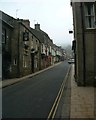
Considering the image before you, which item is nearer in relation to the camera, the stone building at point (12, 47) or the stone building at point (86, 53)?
the stone building at point (86, 53)

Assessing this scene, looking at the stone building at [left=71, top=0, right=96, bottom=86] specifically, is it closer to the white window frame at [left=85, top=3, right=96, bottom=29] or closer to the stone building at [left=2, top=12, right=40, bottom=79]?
the white window frame at [left=85, top=3, right=96, bottom=29]

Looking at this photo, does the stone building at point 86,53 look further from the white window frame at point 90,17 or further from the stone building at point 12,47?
the stone building at point 12,47

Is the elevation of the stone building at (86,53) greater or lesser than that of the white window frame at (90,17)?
lesser

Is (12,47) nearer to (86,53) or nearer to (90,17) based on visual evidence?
(90,17)

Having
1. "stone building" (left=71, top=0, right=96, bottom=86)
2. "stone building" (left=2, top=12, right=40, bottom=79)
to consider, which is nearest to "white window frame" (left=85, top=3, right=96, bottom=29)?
"stone building" (left=71, top=0, right=96, bottom=86)

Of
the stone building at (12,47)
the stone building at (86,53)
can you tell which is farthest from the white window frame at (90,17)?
the stone building at (12,47)

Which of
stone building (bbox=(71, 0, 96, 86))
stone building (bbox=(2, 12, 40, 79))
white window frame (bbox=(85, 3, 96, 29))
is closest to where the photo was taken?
stone building (bbox=(71, 0, 96, 86))

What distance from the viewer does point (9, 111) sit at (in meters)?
10.9

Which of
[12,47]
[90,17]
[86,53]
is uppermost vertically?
[90,17]

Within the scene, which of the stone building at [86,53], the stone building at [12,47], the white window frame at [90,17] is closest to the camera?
the stone building at [86,53]

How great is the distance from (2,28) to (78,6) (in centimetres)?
1094

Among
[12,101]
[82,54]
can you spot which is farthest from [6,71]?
[12,101]

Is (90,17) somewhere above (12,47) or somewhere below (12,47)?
above

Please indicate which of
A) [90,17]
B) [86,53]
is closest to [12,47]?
[90,17]
